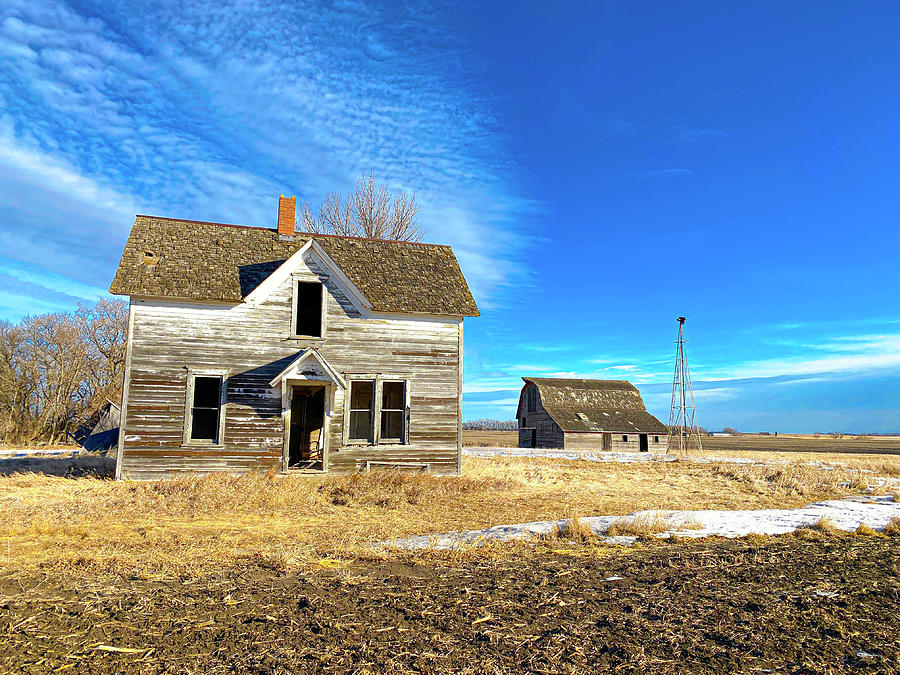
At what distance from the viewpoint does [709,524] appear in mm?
10039

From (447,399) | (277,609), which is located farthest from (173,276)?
(277,609)

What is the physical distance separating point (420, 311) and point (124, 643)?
41.3 feet

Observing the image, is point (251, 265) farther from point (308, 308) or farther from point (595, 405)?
point (595, 405)

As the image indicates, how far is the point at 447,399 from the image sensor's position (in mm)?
16672

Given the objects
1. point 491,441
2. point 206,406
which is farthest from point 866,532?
point 491,441

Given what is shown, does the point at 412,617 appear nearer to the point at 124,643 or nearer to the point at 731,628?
the point at 124,643

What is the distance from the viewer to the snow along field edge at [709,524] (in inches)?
335

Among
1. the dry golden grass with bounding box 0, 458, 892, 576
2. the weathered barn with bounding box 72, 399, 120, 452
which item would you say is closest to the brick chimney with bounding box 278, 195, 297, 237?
the dry golden grass with bounding box 0, 458, 892, 576

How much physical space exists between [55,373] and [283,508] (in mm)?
33746

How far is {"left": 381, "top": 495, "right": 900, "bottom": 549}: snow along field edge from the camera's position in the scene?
851 cm

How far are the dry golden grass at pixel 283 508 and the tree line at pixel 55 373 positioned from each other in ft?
81.8

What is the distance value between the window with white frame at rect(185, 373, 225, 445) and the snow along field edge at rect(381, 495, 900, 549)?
834 cm

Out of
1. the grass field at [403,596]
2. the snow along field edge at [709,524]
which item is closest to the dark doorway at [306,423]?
the grass field at [403,596]

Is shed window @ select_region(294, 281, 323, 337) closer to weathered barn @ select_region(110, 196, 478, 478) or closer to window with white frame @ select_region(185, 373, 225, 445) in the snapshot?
weathered barn @ select_region(110, 196, 478, 478)
